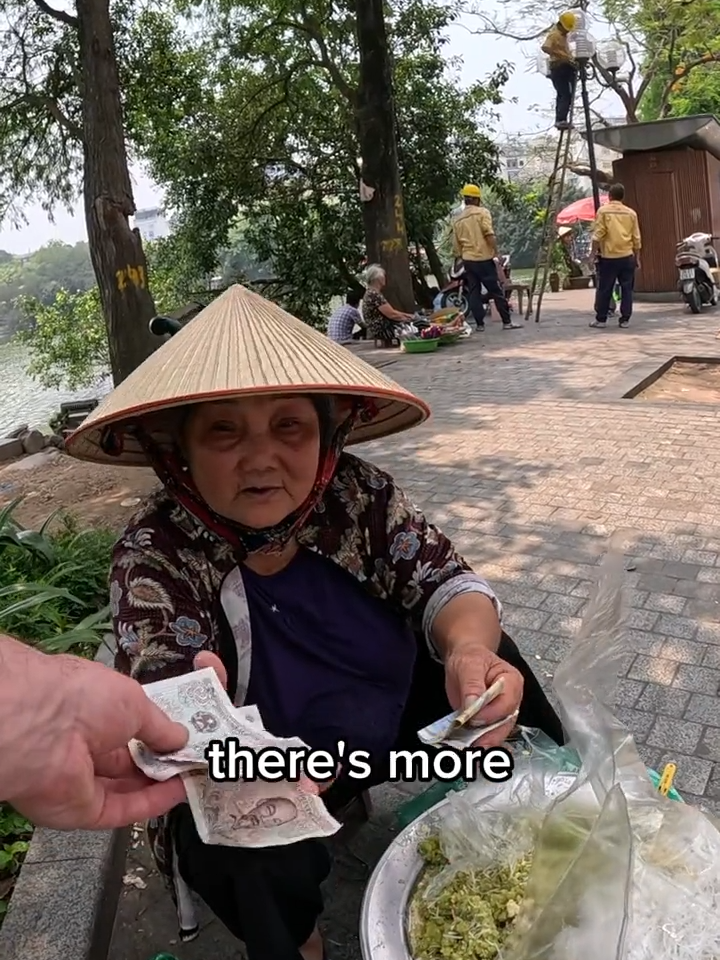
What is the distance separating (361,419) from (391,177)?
9579 millimetres

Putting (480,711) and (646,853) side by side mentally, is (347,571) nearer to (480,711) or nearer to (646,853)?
(480,711)

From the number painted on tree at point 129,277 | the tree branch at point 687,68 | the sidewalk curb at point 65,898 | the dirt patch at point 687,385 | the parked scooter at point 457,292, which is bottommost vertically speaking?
the sidewalk curb at point 65,898

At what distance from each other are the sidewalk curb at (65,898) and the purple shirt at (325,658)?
2.26ft

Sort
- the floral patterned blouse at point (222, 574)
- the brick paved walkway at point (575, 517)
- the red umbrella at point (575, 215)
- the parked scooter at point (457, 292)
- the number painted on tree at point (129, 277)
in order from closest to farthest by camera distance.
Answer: the floral patterned blouse at point (222, 574), the brick paved walkway at point (575, 517), the number painted on tree at point (129, 277), the parked scooter at point (457, 292), the red umbrella at point (575, 215)

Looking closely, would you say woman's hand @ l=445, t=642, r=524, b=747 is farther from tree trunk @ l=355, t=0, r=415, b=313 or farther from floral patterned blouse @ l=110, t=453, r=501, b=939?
tree trunk @ l=355, t=0, r=415, b=313

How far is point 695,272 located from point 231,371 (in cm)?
979

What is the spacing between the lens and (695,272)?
978 cm

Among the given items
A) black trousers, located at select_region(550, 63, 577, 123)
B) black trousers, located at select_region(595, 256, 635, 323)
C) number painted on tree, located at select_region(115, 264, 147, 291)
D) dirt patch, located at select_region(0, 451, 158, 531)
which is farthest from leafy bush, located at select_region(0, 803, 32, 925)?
black trousers, located at select_region(550, 63, 577, 123)

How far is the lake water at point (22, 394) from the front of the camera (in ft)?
37.9

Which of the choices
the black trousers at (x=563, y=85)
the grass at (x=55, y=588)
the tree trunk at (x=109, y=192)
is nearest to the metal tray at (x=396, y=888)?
the grass at (x=55, y=588)

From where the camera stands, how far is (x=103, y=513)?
4871 millimetres

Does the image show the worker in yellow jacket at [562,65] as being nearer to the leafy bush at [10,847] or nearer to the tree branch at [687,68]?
the tree branch at [687,68]

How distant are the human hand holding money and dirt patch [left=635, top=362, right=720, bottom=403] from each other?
575cm

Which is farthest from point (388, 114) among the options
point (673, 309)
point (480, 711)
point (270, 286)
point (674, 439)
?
point (480, 711)
